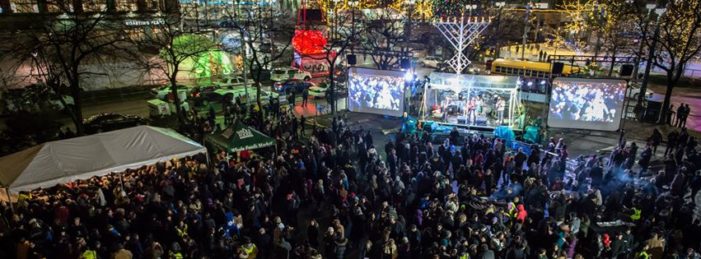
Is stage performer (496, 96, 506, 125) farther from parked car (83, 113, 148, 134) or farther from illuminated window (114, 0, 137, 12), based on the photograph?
illuminated window (114, 0, 137, 12)

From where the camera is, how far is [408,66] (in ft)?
67.8

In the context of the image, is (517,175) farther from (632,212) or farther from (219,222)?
(219,222)

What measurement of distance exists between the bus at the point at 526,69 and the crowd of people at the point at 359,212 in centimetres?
1435

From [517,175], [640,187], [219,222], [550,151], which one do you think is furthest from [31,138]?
[640,187]

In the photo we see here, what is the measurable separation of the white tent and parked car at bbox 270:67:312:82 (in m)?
18.5

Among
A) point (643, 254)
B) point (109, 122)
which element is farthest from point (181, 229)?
point (109, 122)

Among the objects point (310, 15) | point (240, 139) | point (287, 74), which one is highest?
point (310, 15)

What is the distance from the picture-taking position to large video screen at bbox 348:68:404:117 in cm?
1944

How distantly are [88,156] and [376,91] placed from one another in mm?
11342

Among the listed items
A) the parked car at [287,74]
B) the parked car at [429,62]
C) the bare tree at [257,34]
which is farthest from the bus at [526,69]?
the bare tree at [257,34]

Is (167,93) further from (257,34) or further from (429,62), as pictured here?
(429,62)

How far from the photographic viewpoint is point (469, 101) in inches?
779

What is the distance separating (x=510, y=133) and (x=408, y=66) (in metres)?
5.45

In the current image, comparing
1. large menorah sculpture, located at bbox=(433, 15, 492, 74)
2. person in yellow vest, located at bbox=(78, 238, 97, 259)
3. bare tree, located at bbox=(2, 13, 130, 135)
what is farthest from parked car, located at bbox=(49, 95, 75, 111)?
large menorah sculpture, located at bbox=(433, 15, 492, 74)
